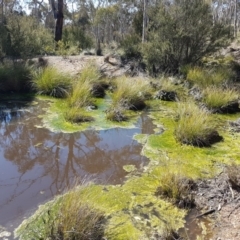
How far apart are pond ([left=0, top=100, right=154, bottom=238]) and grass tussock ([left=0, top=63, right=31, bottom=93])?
1.87 meters

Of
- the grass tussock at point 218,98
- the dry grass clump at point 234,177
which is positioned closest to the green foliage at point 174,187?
the dry grass clump at point 234,177

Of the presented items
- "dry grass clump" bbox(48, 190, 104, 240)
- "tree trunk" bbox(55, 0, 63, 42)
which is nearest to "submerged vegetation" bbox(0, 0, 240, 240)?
"dry grass clump" bbox(48, 190, 104, 240)

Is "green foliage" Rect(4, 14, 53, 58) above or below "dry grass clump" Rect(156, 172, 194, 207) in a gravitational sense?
above

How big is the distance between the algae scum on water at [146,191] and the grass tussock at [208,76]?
248cm

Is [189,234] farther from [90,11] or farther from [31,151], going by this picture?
[90,11]

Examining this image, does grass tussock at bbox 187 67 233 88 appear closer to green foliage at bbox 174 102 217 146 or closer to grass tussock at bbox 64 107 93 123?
green foliage at bbox 174 102 217 146

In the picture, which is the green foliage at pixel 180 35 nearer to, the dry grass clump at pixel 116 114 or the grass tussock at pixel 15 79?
the grass tussock at pixel 15 79

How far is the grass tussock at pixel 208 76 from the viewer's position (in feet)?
27.3

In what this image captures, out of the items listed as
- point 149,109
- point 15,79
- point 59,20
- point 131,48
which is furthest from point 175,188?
point 59,20

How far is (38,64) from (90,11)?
23393 mm

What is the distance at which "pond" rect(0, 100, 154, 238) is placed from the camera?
11.9ft

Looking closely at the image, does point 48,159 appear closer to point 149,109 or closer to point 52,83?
point 149,109

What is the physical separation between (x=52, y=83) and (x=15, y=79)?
972 mm

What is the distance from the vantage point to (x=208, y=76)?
8602 millimetres
